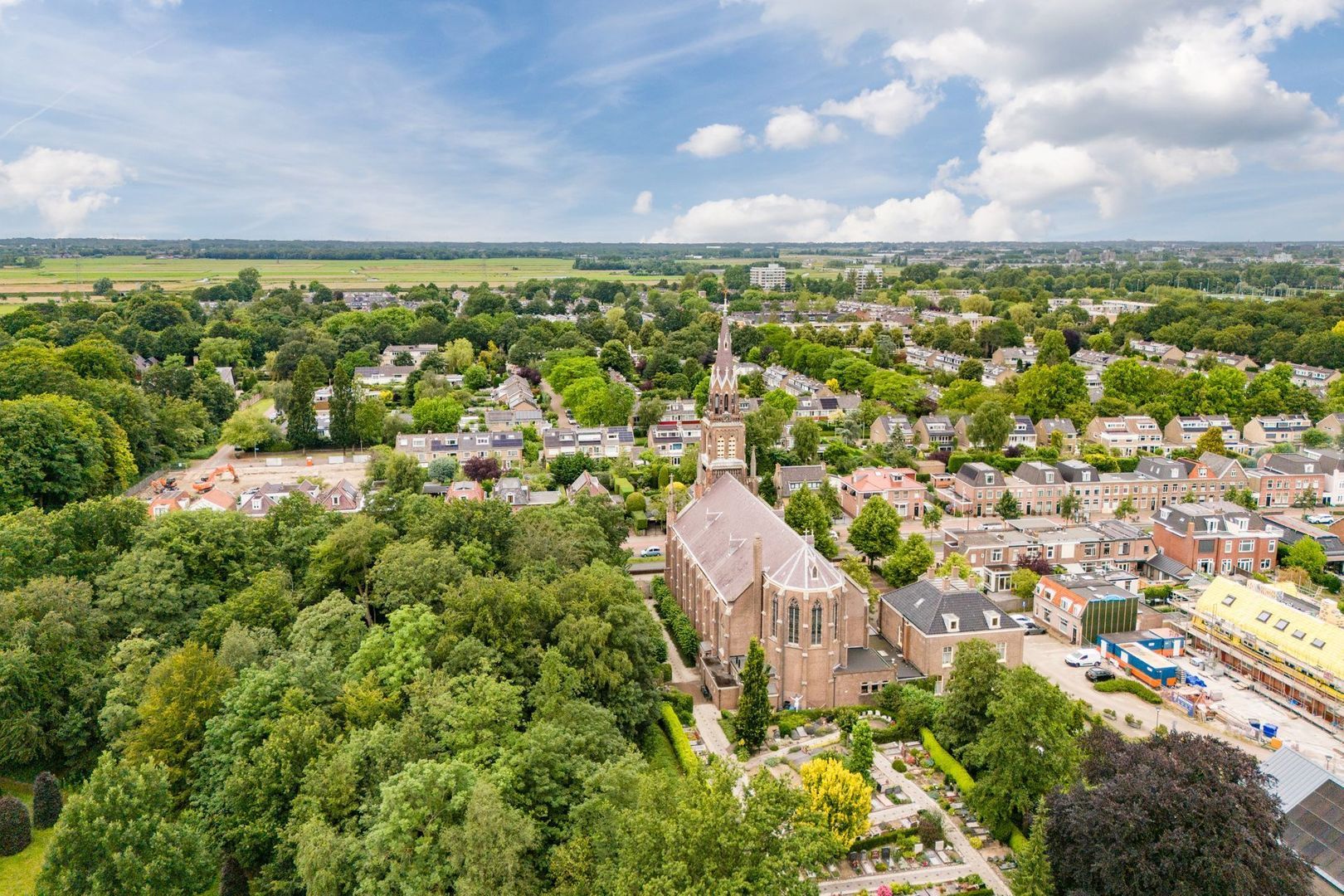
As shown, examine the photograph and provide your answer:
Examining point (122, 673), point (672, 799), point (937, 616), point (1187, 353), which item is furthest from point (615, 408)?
point (1187, 353)

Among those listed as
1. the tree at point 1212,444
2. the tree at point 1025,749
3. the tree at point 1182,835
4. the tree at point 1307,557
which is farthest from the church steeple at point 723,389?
the tree at point 1212,444

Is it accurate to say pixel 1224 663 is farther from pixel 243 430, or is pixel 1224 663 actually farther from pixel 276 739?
pixel 243 430

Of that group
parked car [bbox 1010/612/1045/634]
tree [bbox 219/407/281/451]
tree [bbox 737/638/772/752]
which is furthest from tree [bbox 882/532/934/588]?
tree [bbox 219/407/281/451]

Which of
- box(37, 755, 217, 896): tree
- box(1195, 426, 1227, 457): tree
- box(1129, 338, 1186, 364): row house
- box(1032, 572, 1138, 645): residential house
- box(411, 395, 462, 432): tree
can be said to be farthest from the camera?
box(1129, 338, 1186, 364): row house

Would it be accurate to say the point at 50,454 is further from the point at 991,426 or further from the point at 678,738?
the point at 991,426

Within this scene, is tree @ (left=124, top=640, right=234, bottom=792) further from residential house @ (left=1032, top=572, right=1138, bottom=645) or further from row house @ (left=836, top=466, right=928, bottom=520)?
row house @ (left=836, top=466, right=928, bottom=520)

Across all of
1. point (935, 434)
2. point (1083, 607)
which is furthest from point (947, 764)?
point (935, 434)
